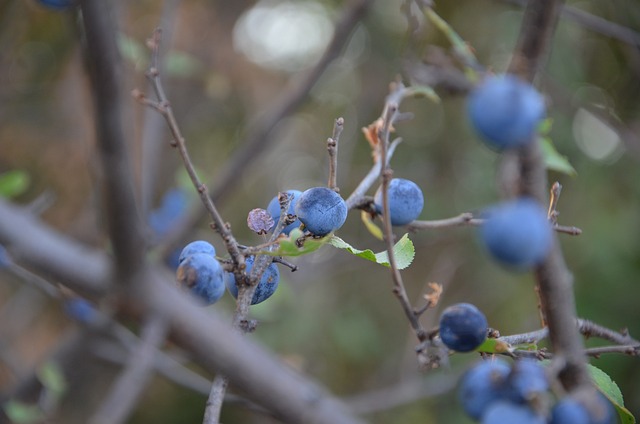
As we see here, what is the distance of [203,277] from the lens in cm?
66

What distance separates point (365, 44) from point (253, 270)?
3.18 metres

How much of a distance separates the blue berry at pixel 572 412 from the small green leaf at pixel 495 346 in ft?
0.52

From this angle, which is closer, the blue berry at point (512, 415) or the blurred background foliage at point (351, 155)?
the blue berry at point (512, 415)

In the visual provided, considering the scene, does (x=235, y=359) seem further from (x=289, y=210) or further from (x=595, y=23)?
(x=595, y=23)

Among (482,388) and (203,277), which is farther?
(203,277)

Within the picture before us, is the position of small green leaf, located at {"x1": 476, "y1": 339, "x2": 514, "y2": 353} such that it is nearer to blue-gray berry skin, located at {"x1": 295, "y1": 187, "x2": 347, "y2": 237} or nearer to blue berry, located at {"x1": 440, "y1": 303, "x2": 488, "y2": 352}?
blue berry, located at {"x1": 440, "y1": 303, "x2": 488, "y2": 352}

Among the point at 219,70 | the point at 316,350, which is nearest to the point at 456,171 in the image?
the point at 316,350

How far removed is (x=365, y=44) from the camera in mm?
3668

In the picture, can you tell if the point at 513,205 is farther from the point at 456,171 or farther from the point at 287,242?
the point at 456,171

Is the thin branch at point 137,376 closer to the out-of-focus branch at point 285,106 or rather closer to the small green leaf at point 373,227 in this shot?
the small green leaf at point 373,227

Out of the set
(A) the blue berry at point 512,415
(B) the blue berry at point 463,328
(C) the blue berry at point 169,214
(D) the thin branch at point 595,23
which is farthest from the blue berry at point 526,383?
(C) the blue berry at point 169,214

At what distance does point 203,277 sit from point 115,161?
0.84 ft

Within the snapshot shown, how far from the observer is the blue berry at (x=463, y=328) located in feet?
1.96

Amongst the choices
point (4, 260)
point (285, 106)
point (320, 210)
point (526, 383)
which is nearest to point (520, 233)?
point (526, 383)
